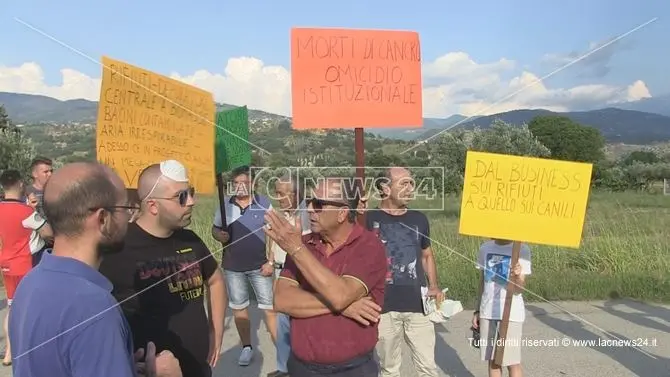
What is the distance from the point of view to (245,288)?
540cm

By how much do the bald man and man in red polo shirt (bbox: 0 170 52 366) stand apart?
3.95 metres

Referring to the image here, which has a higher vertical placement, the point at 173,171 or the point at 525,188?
the point at 173,171

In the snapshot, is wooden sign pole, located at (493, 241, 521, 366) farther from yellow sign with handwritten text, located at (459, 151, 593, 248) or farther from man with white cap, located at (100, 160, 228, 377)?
man with white cap, located at (100, 160, 228, 377)

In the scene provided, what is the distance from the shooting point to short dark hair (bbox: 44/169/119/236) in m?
1.65

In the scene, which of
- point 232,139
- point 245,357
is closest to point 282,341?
point 245,357

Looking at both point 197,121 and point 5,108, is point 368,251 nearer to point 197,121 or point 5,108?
point 197,121

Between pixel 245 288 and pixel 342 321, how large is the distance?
294cm

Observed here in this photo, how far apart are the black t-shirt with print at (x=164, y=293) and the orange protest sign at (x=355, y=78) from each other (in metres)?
1.01

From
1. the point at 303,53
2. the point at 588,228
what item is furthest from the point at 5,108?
the point at 303,53

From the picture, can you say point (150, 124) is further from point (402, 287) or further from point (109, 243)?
point (402, 287)

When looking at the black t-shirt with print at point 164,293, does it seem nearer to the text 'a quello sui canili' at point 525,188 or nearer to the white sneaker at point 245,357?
the text 'a quello sui canili' at point 525,188

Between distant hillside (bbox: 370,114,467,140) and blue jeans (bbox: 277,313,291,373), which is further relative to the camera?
blue jeans (bbox: 277,313,291,373)

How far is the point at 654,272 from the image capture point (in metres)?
7.98

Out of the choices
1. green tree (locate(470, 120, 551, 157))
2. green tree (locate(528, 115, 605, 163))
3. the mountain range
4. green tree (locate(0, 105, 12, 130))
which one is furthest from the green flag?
green tree (locate(0, 105, 12, 130))
